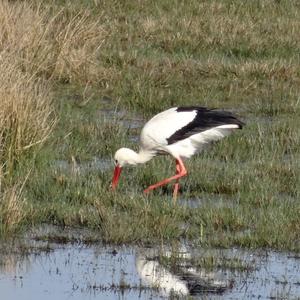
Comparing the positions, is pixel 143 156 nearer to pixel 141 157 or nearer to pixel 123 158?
pixel 141 157

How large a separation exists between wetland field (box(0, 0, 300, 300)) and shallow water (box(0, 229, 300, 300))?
13 mm

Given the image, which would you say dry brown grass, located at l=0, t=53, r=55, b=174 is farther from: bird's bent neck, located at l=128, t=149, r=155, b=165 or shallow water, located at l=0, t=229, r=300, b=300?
shallow water, located at l=0, t=229, r=300, b=300

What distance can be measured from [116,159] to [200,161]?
3.91 feet

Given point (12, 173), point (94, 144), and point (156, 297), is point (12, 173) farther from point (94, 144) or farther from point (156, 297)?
point (156, 297)

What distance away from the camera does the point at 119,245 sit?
8672 mm

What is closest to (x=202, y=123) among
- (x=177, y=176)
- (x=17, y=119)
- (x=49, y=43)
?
(x=177, y=176)

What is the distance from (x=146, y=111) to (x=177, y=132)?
9.48ft

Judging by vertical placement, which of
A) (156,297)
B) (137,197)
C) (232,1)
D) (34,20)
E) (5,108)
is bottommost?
(156,297)

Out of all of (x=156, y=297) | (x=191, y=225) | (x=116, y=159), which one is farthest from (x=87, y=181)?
(x=156, y=297)

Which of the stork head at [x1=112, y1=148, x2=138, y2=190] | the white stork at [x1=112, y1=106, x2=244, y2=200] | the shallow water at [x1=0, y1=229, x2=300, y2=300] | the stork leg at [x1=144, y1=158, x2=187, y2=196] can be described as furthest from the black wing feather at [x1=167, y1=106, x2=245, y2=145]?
the shallow water at [x1=0, y1=229, x2=300, y2=300]

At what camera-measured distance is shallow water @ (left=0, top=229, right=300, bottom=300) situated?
25.1 ft

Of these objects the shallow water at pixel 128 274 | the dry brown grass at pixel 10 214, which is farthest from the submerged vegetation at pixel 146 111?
the shallow water at pixel 128 274

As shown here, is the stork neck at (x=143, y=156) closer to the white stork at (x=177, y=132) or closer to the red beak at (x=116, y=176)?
the white stork at (x=177, y=132)

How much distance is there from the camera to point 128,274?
8.02 metres
